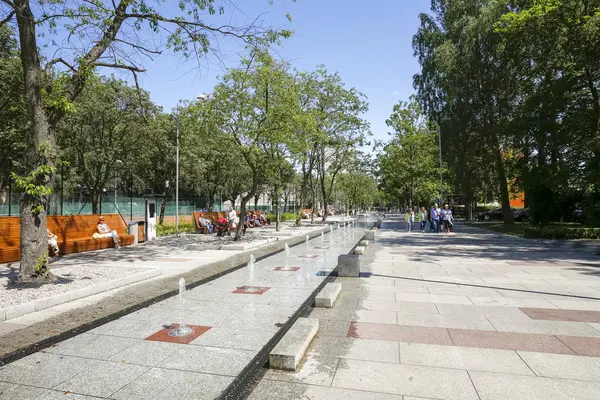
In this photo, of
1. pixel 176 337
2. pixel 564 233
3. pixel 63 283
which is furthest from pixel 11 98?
pixel 564 233

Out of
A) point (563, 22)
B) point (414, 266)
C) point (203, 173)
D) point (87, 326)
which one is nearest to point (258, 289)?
point (87, 326)

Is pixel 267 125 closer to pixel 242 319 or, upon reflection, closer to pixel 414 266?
pixel 414 266

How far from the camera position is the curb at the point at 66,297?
6.06 metres

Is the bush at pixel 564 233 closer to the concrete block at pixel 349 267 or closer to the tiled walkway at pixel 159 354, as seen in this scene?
the concrete block at pixel 349 267

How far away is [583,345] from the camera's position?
4.88 meters

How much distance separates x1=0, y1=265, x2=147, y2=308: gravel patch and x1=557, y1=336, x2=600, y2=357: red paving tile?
7718 mm

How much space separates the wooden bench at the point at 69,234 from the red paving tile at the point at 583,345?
12388mm

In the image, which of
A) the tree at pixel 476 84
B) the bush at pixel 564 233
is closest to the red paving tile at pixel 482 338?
the bush at pixel 564 233

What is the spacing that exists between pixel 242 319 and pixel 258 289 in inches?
83.1

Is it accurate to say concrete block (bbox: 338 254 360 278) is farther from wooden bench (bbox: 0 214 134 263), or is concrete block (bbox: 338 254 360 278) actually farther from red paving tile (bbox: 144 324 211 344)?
wooden bench (bbox: 0 214 134 263)

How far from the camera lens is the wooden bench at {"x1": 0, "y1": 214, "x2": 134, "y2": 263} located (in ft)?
36.9

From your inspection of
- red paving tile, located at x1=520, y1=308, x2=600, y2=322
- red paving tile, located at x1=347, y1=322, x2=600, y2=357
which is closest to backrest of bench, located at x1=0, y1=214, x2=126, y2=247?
red paving tile, located at x1=347, y1=322, x2=600, y2=357

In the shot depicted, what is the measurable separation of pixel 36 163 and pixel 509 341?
341 inches

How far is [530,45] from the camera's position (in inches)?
795
